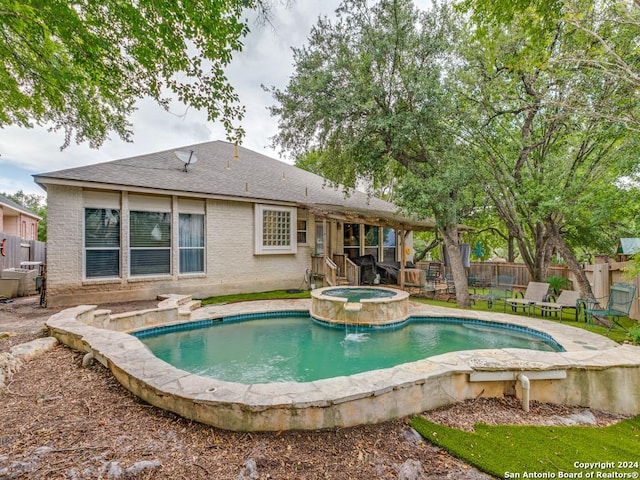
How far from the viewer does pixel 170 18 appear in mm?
4820

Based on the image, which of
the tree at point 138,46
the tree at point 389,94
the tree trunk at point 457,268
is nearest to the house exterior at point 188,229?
the tree trunk at point 457,268

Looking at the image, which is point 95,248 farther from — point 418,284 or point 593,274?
point 593,274

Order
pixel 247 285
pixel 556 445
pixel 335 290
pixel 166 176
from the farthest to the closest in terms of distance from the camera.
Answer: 1. pixel 247 285
2. pixel 166 176
3. pixel 335 290
4. pixel 556 445

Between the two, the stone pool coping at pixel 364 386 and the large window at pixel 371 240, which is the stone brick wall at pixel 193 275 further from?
the large window at pixel 371 240

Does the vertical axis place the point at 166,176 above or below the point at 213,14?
below

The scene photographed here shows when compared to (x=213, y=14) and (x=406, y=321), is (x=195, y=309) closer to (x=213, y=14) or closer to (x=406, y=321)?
(x=406, y=321)

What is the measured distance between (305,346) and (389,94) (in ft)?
27.7

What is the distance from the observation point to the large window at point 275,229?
1201 centimetres

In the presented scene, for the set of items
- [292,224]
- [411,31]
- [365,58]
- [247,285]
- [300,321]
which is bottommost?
[300,321]

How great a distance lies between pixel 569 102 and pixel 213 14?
8.93 meters

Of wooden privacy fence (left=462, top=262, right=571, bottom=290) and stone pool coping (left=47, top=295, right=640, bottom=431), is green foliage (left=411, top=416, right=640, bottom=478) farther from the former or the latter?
wooden privacy fence (left=462, top=262, right=571, bottom=290)

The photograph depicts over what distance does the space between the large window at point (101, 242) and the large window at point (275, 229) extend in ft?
15.5

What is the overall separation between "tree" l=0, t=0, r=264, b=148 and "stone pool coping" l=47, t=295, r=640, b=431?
15.2 ft

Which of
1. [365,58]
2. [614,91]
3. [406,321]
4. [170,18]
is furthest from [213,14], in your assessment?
→ [614,91]
